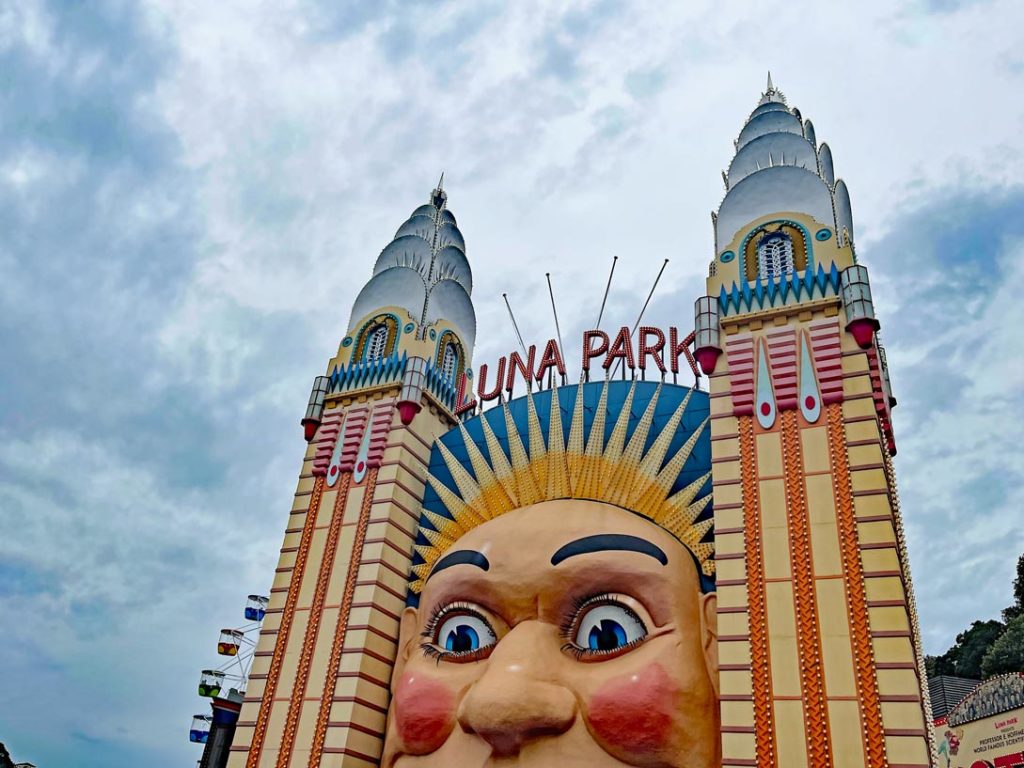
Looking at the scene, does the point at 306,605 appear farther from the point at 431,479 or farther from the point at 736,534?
the point at 736,534

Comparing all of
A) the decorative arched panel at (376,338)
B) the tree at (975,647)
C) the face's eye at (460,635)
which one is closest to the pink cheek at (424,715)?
the face's eye at (460,635)

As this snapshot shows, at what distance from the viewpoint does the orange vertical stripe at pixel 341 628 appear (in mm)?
12922

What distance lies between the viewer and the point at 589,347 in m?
15.9

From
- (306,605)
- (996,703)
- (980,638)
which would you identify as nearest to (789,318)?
(306,605)

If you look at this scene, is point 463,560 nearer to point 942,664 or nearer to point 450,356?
point 450,356

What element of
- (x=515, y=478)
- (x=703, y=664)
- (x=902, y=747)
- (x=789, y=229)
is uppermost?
(x=789, y=229)

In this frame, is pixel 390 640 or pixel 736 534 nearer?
pixel 736 534

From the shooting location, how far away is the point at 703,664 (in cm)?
1096

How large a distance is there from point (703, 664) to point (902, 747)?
248 cm

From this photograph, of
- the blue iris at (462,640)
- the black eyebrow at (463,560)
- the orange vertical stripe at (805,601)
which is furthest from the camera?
the black eyebrow at (463,560)

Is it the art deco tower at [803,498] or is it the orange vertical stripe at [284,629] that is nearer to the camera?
the art deco tower at [803,498]

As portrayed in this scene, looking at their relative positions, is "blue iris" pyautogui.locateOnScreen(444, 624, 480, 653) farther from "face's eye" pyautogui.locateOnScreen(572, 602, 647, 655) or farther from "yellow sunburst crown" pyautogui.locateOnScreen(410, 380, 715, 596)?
"yellow sunburst crown" pyautogui.locateOnScreen(410, 380, 715, 596)

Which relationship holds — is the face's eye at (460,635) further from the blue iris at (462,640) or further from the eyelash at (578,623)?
the eyelash at (578,623)

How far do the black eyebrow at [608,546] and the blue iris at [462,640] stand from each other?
5.51 feet
